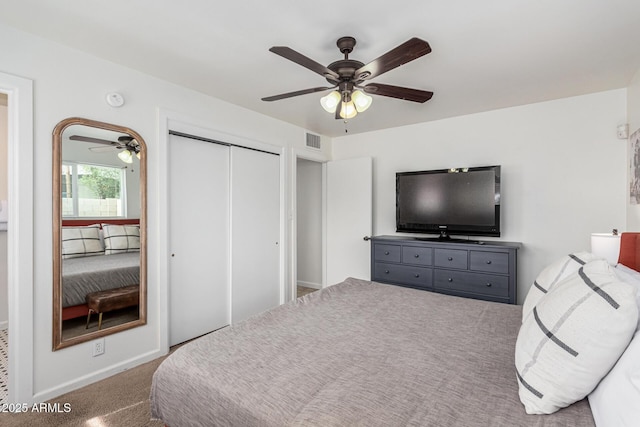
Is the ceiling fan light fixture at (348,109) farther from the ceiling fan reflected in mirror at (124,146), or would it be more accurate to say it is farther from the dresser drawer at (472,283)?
the dresser drawer at (472,283)

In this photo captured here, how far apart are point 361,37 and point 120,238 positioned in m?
2.33

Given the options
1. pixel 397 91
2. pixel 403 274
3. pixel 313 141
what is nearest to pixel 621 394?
pixel 397 91

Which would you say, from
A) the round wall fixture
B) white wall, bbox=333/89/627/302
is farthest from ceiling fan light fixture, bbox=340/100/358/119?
white wall, bbox=333/89/627/302

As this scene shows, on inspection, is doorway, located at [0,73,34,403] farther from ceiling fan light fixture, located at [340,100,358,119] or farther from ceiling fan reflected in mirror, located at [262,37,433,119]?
ceiling fan light fixture, located at [340,100,358,119]

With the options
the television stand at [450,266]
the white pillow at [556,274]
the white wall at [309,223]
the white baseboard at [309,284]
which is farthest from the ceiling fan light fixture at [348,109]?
the white baseboard at [309,284]

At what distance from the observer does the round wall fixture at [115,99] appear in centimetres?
238

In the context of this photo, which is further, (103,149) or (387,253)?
(387,253)

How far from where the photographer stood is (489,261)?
3096mm

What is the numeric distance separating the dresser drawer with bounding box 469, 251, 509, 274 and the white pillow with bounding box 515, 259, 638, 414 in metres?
2.10

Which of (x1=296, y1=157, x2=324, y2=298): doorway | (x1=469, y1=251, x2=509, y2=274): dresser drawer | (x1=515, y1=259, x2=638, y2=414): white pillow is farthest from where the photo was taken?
(x1=296, y1=157, x2=324, y2=298): doorway

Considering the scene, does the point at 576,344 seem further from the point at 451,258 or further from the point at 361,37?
the point at 451,258

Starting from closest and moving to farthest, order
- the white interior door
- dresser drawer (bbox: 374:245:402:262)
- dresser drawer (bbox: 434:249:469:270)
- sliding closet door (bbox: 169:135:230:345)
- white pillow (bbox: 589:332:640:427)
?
→ white pillow (bbox: 589:332:640:427)
sliding closet door (bbox: 169:135:230:345)
dresser drawer (bbox: 434:249:469:270)
dresser drawer (bbox: 374:245:402:262)
the white interior door

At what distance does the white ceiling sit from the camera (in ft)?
5.75

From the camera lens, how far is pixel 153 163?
2.67m
